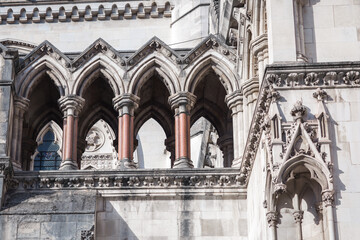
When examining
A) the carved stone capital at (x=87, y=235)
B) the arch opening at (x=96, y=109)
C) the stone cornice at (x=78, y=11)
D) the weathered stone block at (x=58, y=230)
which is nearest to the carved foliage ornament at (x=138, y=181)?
the weathered stone block at (x=58, y=230)

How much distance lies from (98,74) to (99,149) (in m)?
13.3

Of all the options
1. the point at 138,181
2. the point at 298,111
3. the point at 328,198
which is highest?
the point at 138,181

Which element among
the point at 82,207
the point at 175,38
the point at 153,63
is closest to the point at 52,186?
the point at 82,207

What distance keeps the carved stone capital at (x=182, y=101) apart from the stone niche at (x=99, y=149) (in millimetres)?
13118

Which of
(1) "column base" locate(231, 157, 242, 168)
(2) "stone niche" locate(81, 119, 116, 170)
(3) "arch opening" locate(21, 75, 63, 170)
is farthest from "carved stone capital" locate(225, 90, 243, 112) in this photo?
(2) "stone niche" locate(81, 119, 116, 170)

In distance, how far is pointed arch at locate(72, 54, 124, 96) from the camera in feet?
90.0

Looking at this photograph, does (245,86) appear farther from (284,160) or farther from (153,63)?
(284,160)

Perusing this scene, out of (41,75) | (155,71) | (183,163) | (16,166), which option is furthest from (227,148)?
(16,166)

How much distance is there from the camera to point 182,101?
2712cm

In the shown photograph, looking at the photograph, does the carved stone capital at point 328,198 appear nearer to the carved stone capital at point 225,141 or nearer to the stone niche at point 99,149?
the carved stone capital at point 225,141

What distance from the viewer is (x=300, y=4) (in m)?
22.5

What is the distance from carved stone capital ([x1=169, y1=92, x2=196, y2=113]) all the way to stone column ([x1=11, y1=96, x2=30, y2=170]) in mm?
3548

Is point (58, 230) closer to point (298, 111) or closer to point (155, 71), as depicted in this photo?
point (155, 71)

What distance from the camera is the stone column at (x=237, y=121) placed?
26609mm
